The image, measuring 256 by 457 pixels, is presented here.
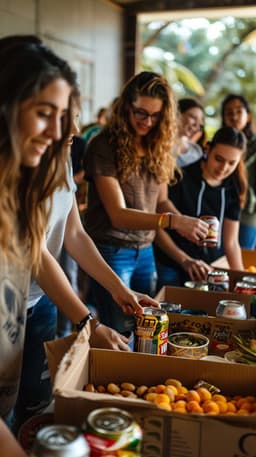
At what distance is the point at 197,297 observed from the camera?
189 cm

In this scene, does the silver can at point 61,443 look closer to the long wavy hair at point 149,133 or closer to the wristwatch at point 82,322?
the wristwatch at point 82,322

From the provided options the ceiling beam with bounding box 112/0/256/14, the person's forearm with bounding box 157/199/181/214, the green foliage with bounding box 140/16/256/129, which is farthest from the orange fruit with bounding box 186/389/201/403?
the green foliage with bounding box 140/16/256/129

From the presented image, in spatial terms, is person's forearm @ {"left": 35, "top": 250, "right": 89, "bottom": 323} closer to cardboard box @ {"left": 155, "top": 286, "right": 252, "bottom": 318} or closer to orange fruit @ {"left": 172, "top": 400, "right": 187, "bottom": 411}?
orange fruit @ {"left": 172, "top": 400, "right": 187, "bottom": 411}

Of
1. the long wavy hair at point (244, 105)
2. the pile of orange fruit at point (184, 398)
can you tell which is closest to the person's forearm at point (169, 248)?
the pile of orange fruit at point (184, 398)

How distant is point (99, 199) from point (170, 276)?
50cm

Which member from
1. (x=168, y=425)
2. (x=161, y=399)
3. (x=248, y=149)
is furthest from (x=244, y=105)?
(x=168, y=425)

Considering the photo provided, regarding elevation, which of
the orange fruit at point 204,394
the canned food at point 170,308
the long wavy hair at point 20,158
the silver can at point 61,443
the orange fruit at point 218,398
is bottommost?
the orange fruit at point 218,398

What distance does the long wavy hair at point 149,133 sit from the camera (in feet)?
6.84

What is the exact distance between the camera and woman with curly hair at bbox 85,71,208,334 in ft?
6.82

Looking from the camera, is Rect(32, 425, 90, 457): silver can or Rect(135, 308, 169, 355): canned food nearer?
Rect(32, 425, 90, 457): silver can

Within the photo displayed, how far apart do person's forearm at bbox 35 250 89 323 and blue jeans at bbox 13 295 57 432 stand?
197mm

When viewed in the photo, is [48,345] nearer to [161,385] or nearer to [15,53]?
[161,385]

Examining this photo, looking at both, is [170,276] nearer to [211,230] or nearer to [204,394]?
[211,230]

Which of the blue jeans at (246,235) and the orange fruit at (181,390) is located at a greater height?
the orange fruit at (181,390)
